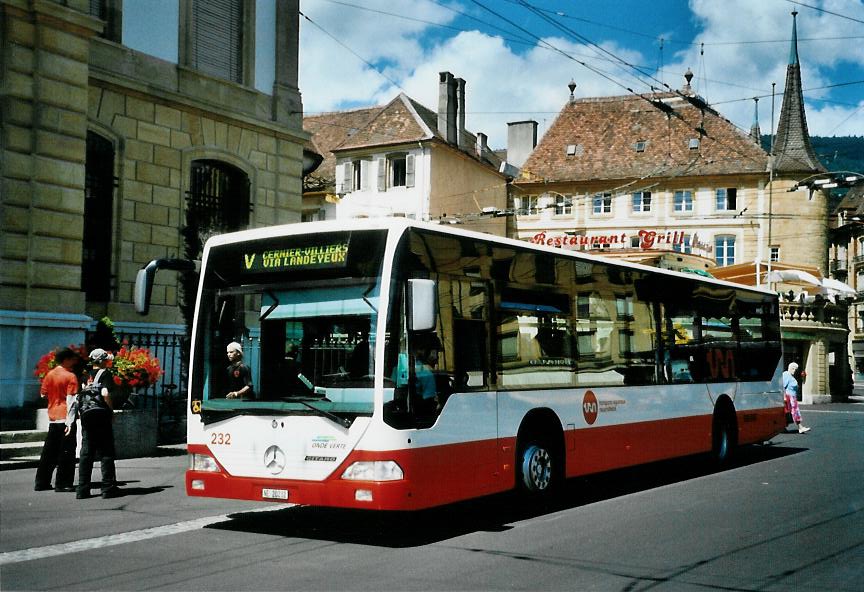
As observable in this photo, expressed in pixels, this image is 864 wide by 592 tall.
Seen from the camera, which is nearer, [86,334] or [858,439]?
[86,334]

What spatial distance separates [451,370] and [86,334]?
1152 cm

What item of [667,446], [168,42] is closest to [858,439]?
[667,446]

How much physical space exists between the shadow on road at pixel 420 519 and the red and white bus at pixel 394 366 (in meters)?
0.40

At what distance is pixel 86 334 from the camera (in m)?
18.6

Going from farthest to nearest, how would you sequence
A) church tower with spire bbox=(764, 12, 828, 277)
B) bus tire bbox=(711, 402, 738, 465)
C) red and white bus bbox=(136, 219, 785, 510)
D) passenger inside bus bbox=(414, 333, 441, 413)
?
church tower with spire bbox=(764, 12, 828, 277), bus tire bbox=(711, 402, 738, 465), passenger inside bus bbox=(414, 333, 441, 413), red and white bus bbox=(136, 219, 785, 510)

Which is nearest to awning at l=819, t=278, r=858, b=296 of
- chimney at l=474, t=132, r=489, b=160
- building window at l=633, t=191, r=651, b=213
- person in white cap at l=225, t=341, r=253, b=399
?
building window at l=633, t=191, r=651, b=213

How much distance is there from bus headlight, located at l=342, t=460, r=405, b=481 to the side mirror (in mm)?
1168

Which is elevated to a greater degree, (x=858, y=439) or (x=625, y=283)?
(x=625, y=283)

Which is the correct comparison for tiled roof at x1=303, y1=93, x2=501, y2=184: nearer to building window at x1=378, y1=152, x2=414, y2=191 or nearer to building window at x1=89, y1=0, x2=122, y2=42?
building window at x1=378, y1=152, x2=414, y2=191

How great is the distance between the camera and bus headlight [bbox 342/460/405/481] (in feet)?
27.6

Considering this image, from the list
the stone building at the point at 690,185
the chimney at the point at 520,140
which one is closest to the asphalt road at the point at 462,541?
the stone building at the point at 690,185

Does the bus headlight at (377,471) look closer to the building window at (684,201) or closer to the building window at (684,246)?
the building window at (684,246)

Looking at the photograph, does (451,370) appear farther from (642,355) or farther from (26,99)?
(26,99)

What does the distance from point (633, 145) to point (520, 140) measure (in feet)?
30.1
